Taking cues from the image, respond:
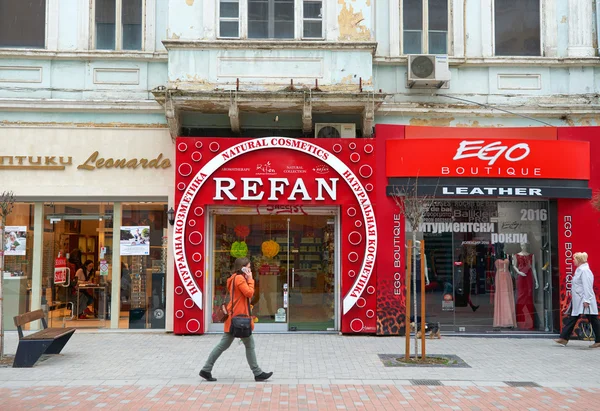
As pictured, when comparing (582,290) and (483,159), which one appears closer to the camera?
(582,290)

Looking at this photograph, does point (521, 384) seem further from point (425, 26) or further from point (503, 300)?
point (425, 26)

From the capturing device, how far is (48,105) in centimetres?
1260

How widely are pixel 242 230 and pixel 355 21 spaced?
492 centimetres

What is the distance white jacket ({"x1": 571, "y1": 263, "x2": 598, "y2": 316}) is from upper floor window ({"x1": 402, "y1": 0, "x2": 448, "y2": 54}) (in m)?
5.38

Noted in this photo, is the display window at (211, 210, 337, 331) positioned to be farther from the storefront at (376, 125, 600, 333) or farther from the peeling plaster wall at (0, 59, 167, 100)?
the peeling plaster wall at (0, 59, 167, 100)

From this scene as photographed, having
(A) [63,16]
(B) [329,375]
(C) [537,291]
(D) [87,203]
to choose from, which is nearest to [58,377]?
(B) [329,375]

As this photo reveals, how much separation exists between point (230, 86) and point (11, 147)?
15.7 ft

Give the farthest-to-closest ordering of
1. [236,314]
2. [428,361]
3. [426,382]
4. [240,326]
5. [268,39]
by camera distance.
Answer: [268,39], [428,361], [426,382], [236,314], [240,326]

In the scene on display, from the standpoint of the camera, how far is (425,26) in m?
13.2

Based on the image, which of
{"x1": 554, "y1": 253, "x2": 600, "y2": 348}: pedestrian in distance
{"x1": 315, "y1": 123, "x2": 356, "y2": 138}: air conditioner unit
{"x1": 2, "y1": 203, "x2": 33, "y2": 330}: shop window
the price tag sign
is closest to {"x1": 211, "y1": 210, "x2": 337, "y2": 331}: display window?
{"x1": 315, "y1": 123, "x2": 356, "y2": 138}: air conditioner unit

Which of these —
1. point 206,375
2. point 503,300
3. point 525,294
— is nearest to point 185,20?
point 206,375

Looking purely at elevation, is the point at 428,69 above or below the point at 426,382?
above

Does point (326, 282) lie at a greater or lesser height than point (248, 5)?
lesser

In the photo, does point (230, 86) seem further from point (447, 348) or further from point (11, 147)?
point (447, 348)
